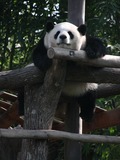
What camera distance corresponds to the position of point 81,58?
3883 millimetres

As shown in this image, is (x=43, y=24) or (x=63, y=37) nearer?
(x=63, y=37)

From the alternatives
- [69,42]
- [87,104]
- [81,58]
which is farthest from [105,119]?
[81,58]

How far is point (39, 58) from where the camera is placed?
4289 millimetres

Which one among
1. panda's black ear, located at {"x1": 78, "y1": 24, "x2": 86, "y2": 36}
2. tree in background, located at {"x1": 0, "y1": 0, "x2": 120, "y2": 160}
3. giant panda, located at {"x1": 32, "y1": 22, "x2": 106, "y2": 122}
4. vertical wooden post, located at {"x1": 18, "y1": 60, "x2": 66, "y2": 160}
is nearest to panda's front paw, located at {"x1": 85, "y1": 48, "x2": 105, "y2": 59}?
giant panda, located at {"x1": 32, "y1": 22, "x2": 106, "y2": 122}

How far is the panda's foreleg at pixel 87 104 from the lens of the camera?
4926 mm

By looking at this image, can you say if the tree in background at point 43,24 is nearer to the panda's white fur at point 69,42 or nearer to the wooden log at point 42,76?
the panda's white fur at point 69,42

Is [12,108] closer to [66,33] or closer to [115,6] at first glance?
[66,33]

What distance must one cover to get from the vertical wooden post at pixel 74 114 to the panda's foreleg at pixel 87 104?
2.6 inches

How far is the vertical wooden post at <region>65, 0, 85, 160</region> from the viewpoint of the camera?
15.7 feet

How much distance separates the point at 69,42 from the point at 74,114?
1005 millimetres

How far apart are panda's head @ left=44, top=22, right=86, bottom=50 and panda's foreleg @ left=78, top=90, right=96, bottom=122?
574 millimetres

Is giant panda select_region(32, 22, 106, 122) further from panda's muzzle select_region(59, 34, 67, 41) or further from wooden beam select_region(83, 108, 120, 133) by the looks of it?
wooden beam select_region(83, 108, 120, 133)

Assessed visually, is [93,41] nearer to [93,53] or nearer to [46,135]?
[93,53]

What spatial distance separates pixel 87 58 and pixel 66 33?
0.43 metres
